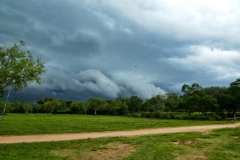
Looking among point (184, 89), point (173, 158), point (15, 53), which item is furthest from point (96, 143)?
point (184, 89)

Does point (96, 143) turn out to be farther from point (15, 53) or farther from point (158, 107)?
point (158, 107)

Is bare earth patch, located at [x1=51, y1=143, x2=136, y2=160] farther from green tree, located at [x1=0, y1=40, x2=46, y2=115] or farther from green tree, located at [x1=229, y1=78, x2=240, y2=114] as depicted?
green tree, located at [x1=229, y1=78, x2=240, y2=114]

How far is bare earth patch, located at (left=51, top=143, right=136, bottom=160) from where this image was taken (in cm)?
1219

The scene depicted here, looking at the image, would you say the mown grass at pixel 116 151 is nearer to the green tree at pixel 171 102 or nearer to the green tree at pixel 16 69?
the green tree at pixel 16 69

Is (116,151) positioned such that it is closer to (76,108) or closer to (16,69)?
(16,69)

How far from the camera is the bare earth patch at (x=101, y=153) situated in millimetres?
12193

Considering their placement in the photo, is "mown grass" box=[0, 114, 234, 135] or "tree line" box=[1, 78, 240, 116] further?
"tree line" box=[1, 78, 240, 116]

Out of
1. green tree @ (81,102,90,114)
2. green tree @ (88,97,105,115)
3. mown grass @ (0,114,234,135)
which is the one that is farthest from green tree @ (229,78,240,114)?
green tree @ (81,102,90,114)

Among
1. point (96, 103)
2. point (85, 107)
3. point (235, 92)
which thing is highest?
point (235, 92)

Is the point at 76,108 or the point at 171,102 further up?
the point at 171,102

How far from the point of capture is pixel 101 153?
13.1 meters

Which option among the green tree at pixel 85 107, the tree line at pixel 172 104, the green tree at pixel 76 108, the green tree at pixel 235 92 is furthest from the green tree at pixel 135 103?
the green tree at pixel 235 92

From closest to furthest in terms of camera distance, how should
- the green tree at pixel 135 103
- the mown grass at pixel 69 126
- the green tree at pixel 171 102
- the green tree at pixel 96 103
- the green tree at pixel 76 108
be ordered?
the mown grass at pixel 69 126, the green tree at pixel 171 102, the green tree at pixel 96 103, the green tree at pixel 76 108, the green tree at pixel 135 103

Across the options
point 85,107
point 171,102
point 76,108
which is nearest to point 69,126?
point 171,102
